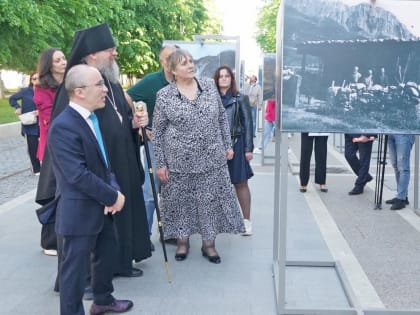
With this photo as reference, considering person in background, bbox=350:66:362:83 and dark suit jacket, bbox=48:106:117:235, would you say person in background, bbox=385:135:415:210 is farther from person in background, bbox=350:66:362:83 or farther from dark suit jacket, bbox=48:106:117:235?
dark suit jacket, bbox=48:106:117:235

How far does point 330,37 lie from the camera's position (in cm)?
360

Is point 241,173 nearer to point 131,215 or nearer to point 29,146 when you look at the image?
point 131,215

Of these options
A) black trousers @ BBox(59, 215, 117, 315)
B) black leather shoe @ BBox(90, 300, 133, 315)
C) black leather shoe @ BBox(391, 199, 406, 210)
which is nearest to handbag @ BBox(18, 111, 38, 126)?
black leather shoe @ BBox(391, 199, 406, 210)

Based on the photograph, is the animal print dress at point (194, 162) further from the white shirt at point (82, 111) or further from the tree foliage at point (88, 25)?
the tree foliage at point (88, 25)

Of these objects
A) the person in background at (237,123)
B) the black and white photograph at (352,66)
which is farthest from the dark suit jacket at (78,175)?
the person in background at (237,123)

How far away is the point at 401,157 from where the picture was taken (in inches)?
281

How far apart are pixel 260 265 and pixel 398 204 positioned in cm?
290

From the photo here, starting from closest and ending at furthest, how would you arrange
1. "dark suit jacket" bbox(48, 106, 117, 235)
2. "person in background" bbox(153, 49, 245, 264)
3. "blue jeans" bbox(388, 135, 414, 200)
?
"dark suit jacket" bbox(48, 106, 117, 235)
"person in background" bbox(153, 49, 245, 264)
"blue jeans" bbox(388, 135, 414, 200)

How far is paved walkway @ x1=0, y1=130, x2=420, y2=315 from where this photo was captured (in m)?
4.18

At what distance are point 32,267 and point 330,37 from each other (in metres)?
3.13

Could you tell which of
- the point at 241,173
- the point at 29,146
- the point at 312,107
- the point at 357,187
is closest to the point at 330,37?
the point at 312,107

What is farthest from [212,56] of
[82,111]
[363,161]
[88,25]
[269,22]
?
[269,22]

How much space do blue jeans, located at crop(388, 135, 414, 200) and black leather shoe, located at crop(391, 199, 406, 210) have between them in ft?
0.16

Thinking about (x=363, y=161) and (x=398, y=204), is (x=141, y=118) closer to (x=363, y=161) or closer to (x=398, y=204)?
(x=398, y=204)
